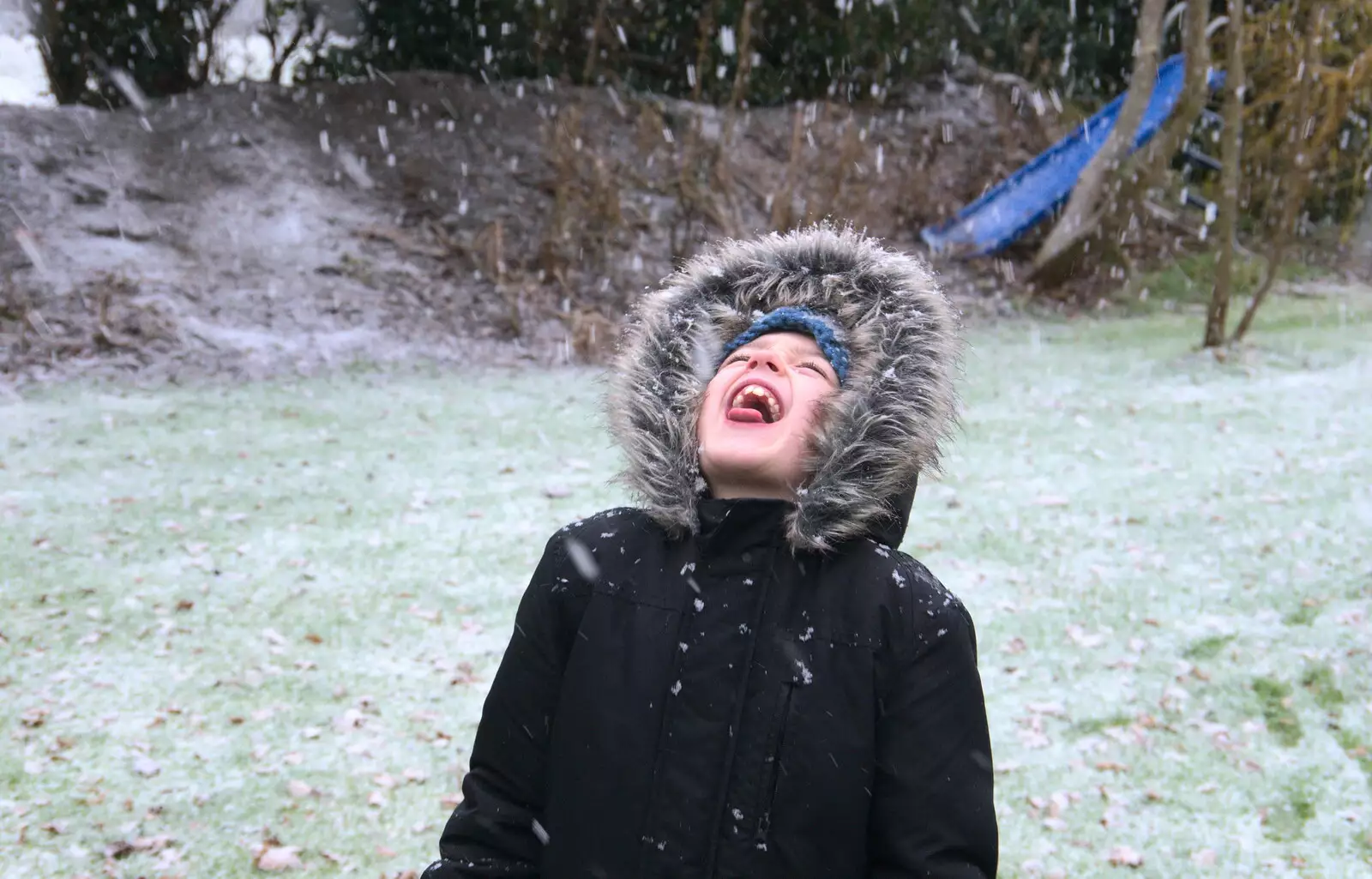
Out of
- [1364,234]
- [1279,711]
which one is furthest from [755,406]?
[1364,234]

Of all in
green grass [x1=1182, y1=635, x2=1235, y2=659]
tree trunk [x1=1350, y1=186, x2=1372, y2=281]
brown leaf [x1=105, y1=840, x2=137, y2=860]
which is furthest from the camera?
tree trunk [x1=1350, y1=186, x2=1372, y2=281]

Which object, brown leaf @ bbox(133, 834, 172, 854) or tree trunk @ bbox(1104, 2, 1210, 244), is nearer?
brown leaf @ bbox(133, 834, 172, 854)

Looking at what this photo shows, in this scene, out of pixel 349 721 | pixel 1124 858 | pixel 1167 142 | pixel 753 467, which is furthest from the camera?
pixel 1167 142

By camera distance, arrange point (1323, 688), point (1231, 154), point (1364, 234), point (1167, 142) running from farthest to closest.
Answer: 1. point (1364, 234)
2. point (1167, 142)
3. point (1231, 154)
4. point (1323, 688)

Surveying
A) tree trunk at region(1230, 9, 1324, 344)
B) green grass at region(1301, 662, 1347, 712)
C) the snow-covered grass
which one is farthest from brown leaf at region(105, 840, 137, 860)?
tree trunk at region(1230, 9, 1324, 344)

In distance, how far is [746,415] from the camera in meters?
1.51

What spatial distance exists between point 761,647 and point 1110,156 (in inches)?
472

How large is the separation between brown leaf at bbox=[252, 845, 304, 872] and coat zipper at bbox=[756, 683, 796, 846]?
1943mm

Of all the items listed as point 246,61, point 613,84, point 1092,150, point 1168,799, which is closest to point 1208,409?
A: point 1168,799

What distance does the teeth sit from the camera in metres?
1.52

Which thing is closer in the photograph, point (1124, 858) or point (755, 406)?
point (755, 406)

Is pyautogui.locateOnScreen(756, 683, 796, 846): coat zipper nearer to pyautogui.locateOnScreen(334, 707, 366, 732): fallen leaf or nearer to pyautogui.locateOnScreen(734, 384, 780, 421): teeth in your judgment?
pyautogui.locateOnScreen(734, 384, 780, 421): teeth

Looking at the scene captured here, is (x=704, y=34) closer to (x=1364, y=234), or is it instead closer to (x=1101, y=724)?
(x=1364, y=234)

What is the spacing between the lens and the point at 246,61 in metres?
12.4
